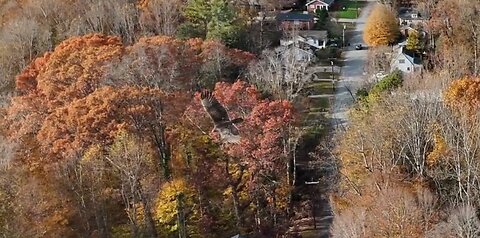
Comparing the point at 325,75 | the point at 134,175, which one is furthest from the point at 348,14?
the point at 134,175

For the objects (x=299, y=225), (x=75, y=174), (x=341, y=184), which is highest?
(x=75, y=174)

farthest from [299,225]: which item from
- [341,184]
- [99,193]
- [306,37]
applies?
[306,37]

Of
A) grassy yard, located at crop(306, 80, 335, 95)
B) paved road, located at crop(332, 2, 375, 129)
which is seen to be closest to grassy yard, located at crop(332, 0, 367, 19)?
paved road, located at crop(332, 2, 375, 129)

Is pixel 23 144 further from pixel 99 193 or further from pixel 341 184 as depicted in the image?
pixel 341 184

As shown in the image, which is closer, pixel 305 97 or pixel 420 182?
pixel 420 182

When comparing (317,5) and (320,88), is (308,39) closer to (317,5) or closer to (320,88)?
(320,88)

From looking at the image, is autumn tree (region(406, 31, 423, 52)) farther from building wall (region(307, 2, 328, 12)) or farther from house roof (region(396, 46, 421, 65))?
building wall (region(307, 2, 328, 12))
